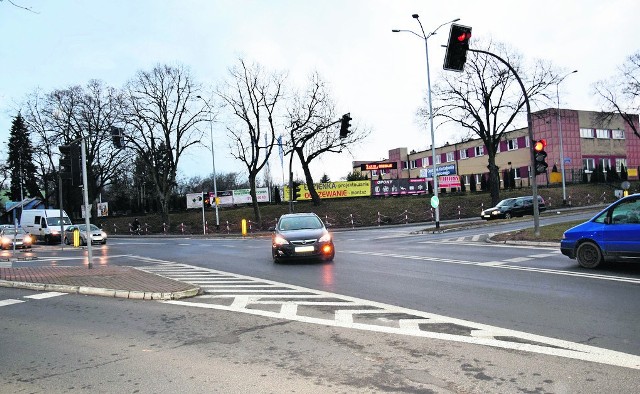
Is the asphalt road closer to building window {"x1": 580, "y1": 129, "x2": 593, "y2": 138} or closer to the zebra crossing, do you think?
the zebra crossing

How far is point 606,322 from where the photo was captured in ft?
20.7

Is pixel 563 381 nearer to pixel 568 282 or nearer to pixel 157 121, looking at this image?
pixel 568 282

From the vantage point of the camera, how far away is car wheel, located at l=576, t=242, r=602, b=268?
1097cm

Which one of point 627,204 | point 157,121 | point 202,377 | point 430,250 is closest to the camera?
point 202,377

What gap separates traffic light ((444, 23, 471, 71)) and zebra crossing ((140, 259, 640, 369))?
7.90 metres

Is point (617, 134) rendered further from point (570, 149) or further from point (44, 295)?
point (44, 295)

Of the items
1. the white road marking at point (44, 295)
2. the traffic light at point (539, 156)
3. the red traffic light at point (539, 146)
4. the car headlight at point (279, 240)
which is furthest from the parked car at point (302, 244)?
the red traffic light at point (539, 146)

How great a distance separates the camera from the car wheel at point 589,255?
11.0 metres

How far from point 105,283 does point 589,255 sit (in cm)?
1113

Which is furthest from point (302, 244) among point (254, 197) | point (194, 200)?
point (194, 200)

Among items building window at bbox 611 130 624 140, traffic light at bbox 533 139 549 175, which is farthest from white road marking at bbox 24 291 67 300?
building window at bbox 611 130 624 140

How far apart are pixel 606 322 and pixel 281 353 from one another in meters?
4.27

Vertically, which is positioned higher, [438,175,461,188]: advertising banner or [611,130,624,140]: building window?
[611,130,624,140]: building window

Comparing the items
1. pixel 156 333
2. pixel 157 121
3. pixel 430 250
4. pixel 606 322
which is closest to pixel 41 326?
pixel 156 333
